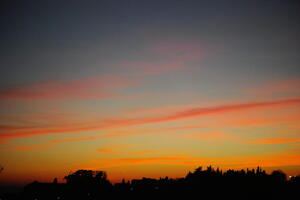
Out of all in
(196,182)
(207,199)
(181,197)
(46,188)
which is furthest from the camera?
(46,188)

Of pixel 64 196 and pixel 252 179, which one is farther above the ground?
pixel 252 179

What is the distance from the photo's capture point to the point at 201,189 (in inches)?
2603

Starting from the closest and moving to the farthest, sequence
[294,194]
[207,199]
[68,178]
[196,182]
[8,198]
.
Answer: [294,194] → [207,199] → [196,182] → [8,198] → [68,178]

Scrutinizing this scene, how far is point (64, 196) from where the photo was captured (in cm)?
8594

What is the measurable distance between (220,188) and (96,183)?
57.7 meters

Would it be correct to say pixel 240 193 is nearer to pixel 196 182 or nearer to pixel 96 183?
pixel 196 182

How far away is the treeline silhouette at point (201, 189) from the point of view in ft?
183

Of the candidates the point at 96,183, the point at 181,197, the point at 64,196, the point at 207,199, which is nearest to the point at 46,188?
the point at 64,196

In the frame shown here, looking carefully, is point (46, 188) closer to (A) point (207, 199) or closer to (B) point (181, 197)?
(B) point (181, 197)

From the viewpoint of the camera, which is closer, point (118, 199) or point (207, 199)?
point (207, 199)

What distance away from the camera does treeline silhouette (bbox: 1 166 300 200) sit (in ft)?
183

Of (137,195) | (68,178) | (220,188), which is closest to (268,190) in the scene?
(220,188)

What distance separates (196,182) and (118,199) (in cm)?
1844

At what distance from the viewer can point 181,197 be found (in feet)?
218
